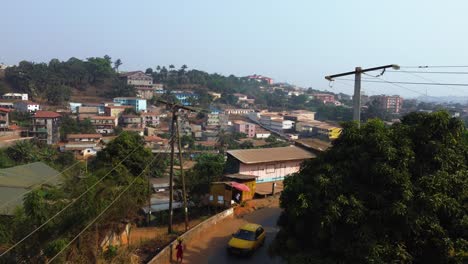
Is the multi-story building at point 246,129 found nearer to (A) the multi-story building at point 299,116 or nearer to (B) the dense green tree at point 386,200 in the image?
→ (A) the multi-story building at point 299,116

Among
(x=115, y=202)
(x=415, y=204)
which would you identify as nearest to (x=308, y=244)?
(x=415, y=204)

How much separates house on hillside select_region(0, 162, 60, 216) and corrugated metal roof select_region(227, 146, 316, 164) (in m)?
9.37

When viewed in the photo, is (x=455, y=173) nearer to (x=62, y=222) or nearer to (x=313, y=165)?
(x=313, y=165)

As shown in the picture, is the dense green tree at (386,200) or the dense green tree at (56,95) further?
the dense green tree at (56,95)

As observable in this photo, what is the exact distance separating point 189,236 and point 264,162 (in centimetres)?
933

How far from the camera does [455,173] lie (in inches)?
341

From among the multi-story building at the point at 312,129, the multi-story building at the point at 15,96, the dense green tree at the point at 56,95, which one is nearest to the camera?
the multi-story building at the point at 312,129

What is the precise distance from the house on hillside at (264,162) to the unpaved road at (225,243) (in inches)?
164

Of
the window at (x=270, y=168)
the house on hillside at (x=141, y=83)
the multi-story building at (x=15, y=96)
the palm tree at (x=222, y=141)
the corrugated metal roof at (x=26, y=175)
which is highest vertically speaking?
the house on hillside at (x=141, y=83)

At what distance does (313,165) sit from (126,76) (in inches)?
4625

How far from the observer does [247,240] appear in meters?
13.4

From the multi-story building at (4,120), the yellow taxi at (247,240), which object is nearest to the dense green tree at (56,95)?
the multi-story building at (4,120)

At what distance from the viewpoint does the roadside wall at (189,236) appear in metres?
12.4

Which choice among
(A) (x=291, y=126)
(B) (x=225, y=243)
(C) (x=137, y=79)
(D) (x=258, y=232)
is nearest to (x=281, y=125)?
(A) (x=291, y=126)
